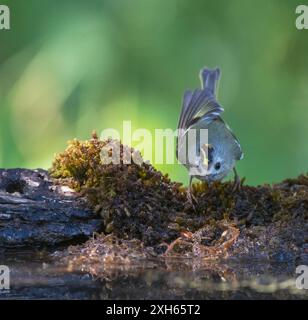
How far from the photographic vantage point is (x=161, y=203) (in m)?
3.84

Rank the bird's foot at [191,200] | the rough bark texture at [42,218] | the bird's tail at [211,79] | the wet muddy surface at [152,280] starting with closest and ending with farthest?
the wet muddy surface at [152,280] < the rough bark texture at [42,218] < the bird's foot at [191,200] < the bird's tail at [211,79]

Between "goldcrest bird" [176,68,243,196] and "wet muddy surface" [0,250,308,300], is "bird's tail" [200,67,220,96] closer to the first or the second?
"goldcrest bird" [176,68,243,196]

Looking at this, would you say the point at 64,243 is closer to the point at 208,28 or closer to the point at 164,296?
the point at 164,296

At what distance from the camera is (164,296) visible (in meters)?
2.90

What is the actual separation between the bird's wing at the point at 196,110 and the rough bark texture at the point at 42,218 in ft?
2.99

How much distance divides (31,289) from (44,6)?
3.32 metres

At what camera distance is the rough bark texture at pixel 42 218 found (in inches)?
141

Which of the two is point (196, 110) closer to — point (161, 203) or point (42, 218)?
point (161, 203)

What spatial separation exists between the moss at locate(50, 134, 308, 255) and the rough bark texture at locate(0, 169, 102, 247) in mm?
85

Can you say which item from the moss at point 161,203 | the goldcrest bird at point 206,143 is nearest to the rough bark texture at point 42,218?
the moss at point 161,203

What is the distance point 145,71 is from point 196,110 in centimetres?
167

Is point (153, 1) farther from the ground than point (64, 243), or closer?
farther from the ground

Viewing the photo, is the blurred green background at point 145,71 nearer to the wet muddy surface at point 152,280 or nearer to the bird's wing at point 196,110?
the bird's wing at point 196,110

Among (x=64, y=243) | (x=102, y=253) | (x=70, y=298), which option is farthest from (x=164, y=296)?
(x=64, y=243)
